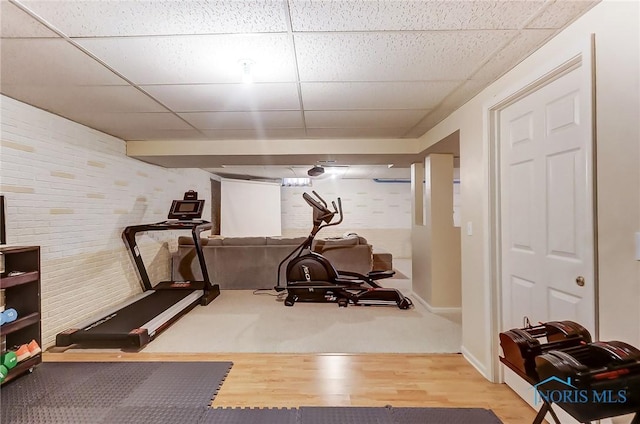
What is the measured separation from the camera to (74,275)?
3.18 m

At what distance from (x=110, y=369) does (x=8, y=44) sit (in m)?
2.35

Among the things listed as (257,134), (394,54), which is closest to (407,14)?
(394,54)

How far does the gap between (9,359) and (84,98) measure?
2056 mm

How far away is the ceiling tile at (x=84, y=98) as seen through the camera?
2344mm

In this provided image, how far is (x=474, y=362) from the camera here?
8.25 ft

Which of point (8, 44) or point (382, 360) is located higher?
point (8, 44)

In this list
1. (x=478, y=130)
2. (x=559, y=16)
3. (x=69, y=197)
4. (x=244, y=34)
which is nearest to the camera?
(x=559, y=16)

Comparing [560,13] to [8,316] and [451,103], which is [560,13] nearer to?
[451,103]

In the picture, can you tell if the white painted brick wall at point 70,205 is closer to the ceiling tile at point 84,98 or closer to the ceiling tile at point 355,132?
the ceiling tile at point 84,98

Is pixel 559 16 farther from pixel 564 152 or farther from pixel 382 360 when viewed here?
pixel 382 360

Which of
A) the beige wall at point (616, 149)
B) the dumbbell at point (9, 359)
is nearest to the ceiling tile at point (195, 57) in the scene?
the beige wall at point (616, 149)

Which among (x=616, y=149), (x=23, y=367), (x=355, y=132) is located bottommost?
(x=23, y=367)

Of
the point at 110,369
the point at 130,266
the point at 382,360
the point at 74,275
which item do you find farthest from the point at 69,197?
the point at 382,360

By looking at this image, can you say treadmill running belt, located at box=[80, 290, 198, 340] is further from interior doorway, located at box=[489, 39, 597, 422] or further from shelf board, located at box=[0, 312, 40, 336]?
interior doorway, located at box=[489, 39, 597, 422]
